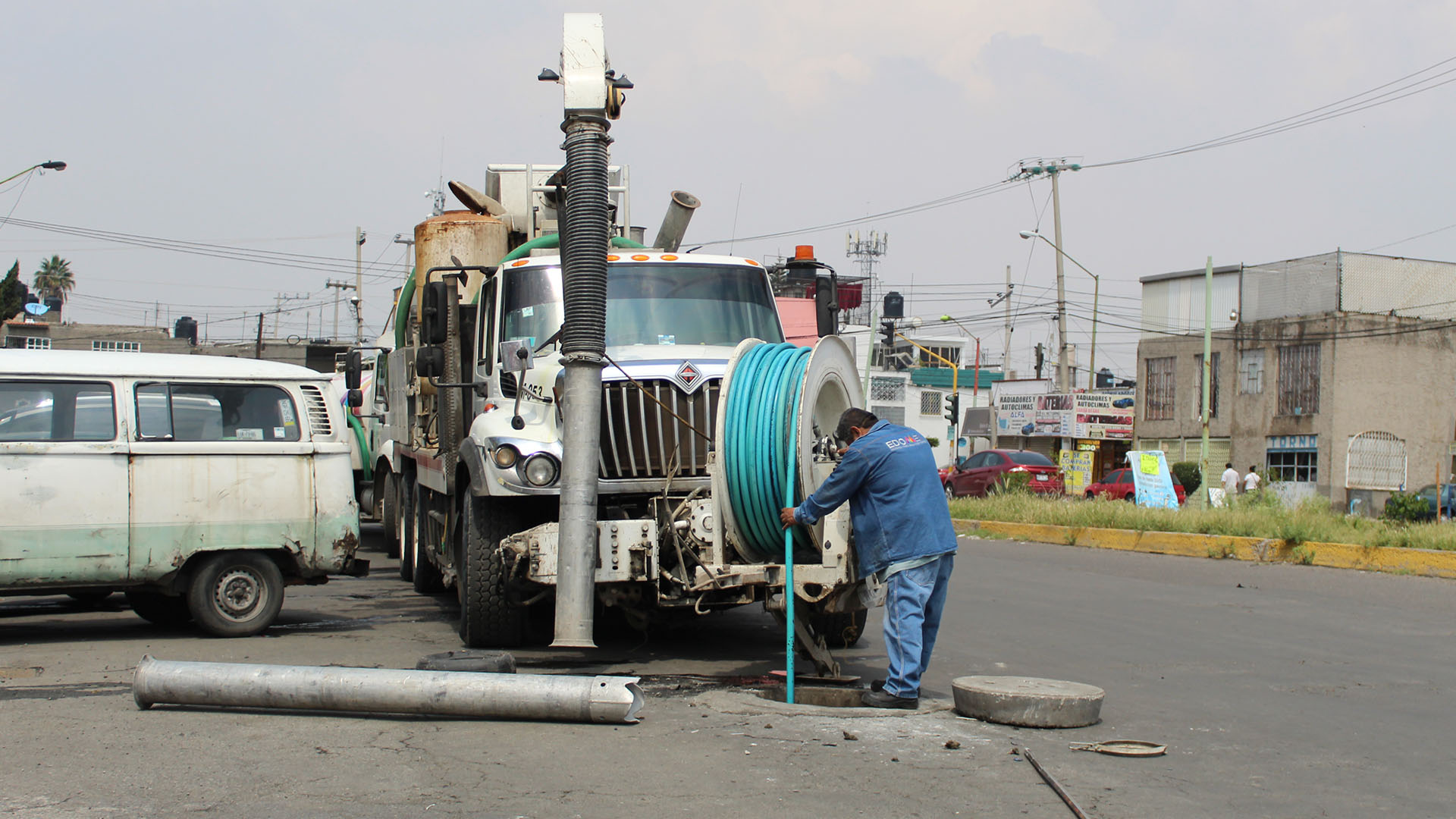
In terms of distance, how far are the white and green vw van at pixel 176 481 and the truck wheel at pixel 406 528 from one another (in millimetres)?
3600

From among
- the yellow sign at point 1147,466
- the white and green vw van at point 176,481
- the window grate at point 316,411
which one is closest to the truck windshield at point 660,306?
the window grate at point 316,411

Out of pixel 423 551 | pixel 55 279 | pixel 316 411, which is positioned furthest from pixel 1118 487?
pixel 55 279

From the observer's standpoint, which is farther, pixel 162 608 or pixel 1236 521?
pixel 1236 521

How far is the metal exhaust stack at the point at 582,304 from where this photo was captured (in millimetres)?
7371

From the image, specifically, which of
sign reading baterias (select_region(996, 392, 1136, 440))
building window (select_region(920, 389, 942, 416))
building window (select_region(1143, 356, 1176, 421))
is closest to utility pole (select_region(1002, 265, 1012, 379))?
building window (select_region(920, 389, 942, 416))

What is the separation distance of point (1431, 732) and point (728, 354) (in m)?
4.60

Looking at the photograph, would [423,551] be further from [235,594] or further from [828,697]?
[828,697]

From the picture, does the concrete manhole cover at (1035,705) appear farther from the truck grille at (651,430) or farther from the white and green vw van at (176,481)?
the white and green vw van at (176,481)

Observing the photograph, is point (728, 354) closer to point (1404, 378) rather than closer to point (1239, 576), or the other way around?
point (1239, 576)

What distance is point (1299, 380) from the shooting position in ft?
130

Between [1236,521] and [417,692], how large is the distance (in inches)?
550

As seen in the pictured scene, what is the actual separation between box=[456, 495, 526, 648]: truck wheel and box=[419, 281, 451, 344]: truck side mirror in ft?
5.08

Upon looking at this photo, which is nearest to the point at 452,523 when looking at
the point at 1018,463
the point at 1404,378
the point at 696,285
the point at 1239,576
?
the point at 696,285

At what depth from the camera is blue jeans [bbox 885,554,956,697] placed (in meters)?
6.68
